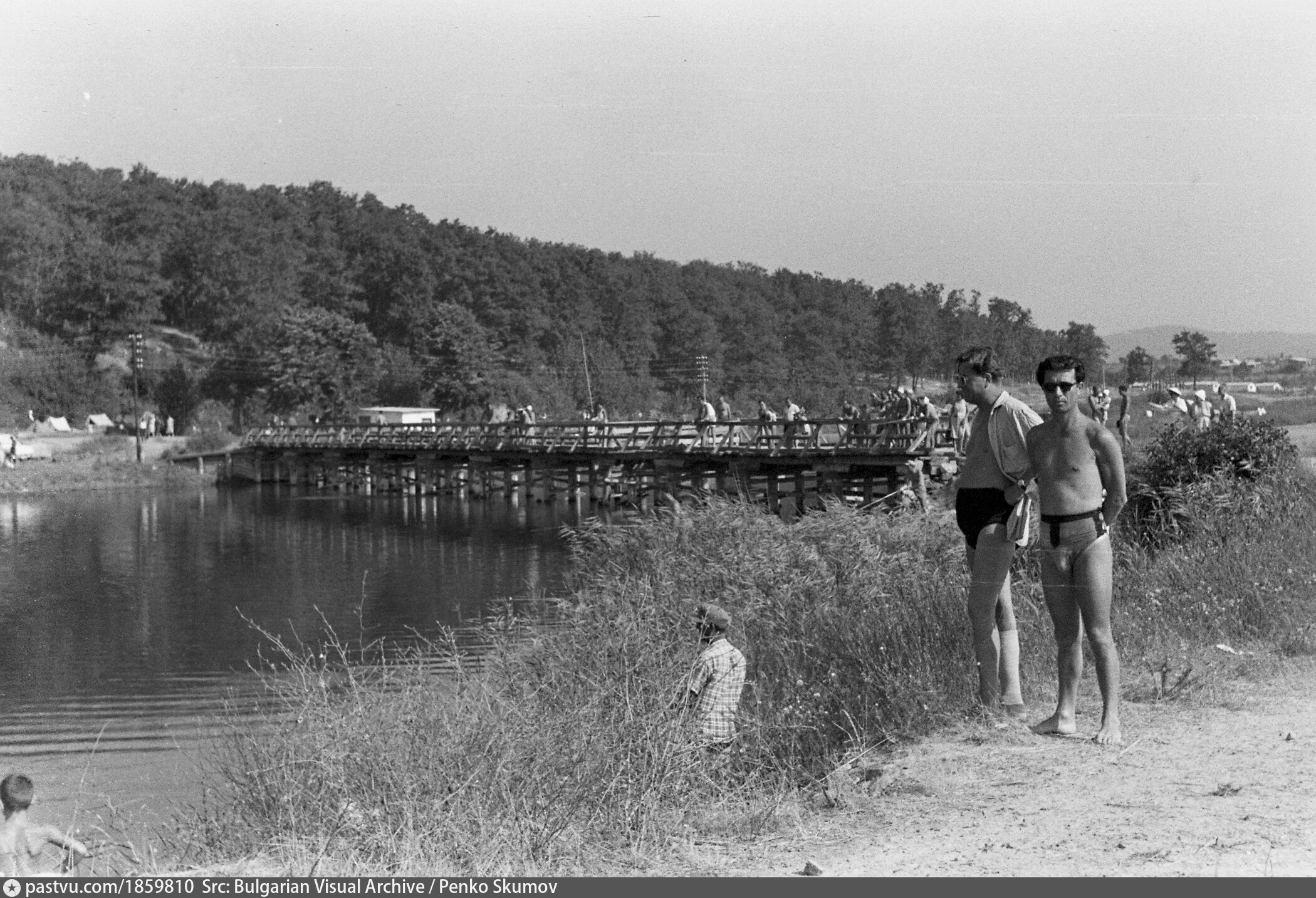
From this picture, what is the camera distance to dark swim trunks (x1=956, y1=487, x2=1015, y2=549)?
761 cm

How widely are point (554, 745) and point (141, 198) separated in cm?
8874

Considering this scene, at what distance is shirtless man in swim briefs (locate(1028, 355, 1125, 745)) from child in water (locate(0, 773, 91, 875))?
5.01m

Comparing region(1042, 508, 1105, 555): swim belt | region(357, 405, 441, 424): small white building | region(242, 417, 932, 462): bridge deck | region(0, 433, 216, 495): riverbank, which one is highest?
region(357, 405, 441, 424): small white building

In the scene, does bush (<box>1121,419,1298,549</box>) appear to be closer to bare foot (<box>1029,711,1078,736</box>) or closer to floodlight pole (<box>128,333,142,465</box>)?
bare foot (<box>1029,711,1078,736</box>)

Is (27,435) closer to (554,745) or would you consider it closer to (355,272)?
(355,272)

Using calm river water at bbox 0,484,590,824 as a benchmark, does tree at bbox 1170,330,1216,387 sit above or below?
above

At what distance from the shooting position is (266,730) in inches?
361

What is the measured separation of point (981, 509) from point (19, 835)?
16.9 ft

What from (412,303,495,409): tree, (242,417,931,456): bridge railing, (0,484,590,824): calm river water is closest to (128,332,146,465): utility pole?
(242,417,931,456): bridge railing

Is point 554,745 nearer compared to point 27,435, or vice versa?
point 554,745

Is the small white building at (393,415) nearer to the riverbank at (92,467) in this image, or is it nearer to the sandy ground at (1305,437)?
the riverbank at (92,467)

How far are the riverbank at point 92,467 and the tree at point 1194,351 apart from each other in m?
44.8
